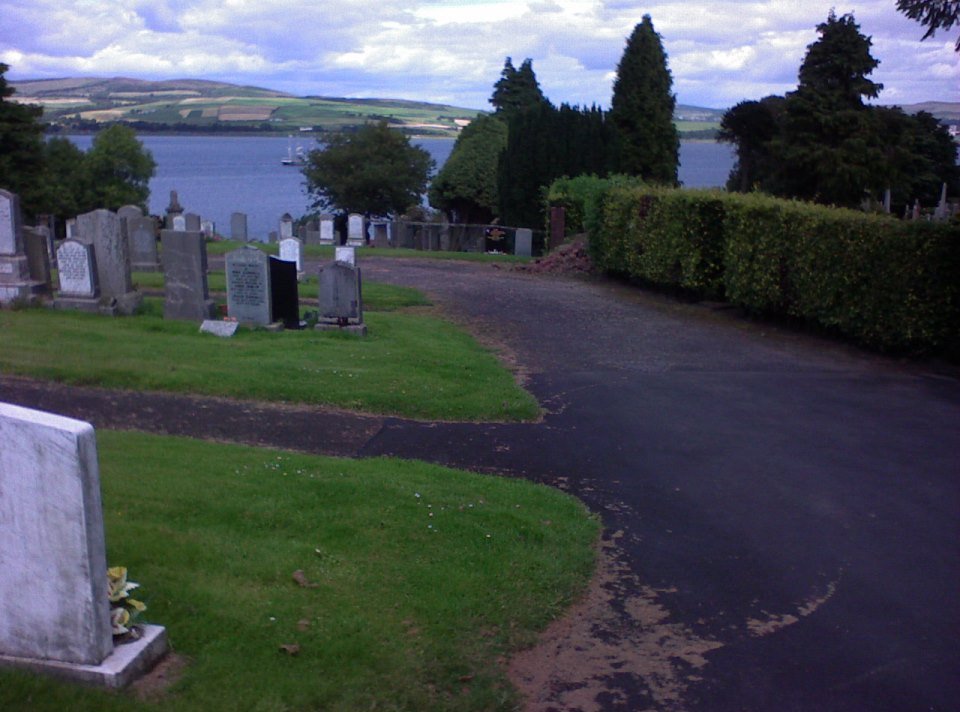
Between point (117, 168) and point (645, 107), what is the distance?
95.2ft

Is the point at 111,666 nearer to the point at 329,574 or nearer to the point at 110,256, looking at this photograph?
the point at 329,574

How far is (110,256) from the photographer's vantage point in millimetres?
14977

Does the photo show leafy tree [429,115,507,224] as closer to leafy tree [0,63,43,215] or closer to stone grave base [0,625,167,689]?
leafy tree [0,63,43,215]

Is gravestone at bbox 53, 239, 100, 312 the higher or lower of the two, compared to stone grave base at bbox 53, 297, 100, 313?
higher

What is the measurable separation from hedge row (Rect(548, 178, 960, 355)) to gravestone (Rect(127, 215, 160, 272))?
424 inches

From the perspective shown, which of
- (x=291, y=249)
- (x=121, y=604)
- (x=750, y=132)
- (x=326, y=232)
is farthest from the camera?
(x=750, y=132)

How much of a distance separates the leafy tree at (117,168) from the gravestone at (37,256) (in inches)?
1496

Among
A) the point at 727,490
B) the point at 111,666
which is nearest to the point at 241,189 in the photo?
the point at 727,490

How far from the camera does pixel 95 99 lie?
9731cm

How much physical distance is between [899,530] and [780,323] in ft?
33.7

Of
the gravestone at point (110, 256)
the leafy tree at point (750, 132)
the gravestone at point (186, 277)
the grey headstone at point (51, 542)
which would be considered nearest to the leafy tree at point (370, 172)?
the leafy tree at point (750, 132)

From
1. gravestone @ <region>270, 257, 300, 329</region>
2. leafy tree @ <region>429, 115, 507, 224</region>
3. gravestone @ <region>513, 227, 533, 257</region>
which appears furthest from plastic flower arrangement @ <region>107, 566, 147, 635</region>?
leafy tree @ <region>429, 115, 507, 224</region>

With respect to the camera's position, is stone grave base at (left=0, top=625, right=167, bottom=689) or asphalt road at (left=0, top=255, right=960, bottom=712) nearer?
stone grave base at (left=0, top=625, right=167, bottom=689)

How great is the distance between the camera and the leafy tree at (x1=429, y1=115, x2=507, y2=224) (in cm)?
4672
